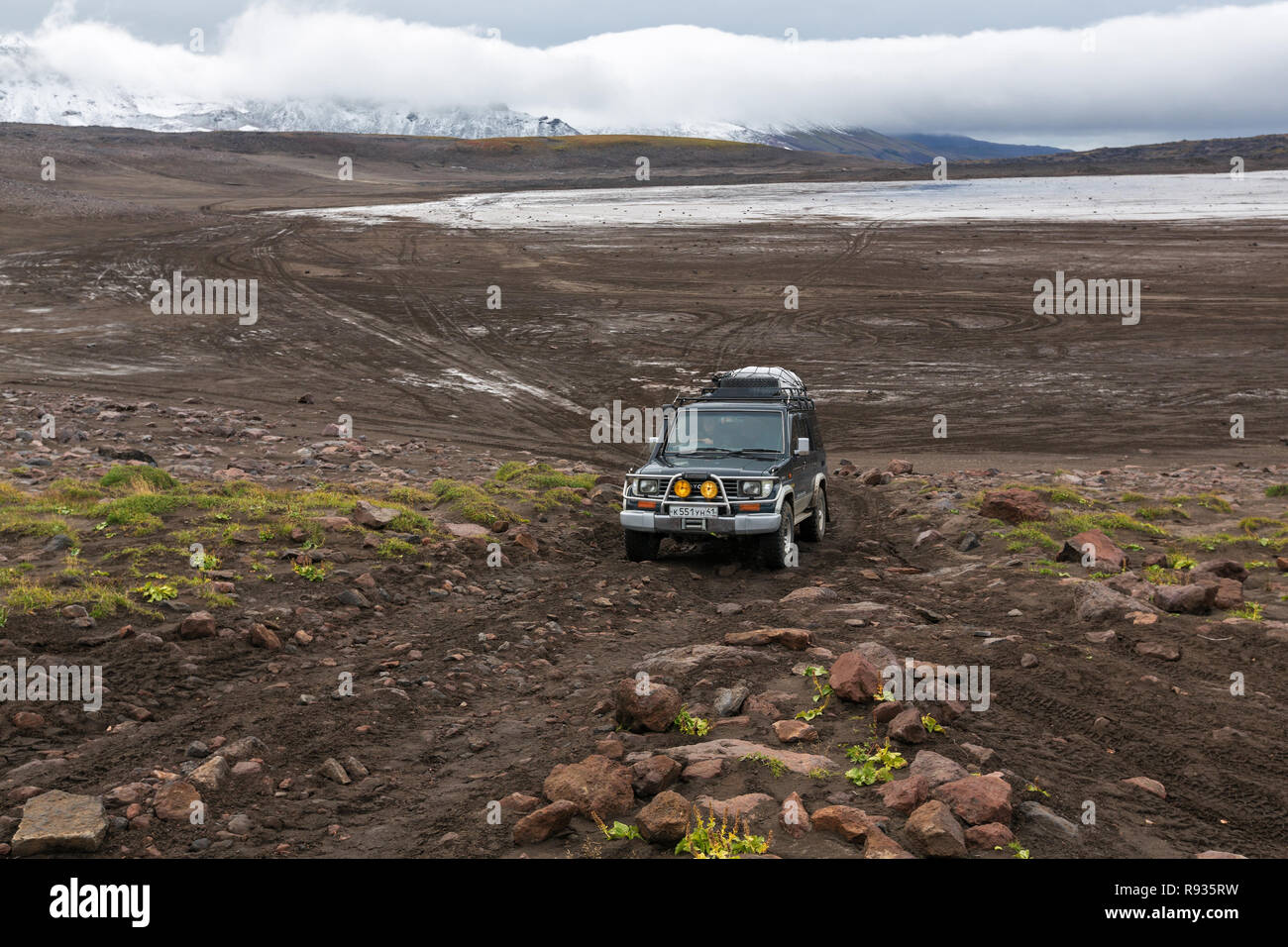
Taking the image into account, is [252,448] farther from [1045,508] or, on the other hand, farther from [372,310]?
[372,310]

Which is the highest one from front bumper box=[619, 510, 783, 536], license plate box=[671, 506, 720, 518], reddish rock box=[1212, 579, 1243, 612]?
license plate box=[671, 506, 720, 518]

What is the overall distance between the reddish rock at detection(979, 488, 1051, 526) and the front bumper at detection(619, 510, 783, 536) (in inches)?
140

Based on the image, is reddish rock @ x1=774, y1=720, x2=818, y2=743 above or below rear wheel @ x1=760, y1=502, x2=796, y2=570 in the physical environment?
below

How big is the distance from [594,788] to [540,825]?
0.43m

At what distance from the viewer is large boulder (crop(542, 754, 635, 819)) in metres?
5.70

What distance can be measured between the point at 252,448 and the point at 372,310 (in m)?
17.4

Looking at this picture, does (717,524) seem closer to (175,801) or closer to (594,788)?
(594,788)

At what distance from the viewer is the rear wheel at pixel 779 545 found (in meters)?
12.5

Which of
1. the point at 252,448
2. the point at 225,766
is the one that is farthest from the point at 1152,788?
the point at 252,448

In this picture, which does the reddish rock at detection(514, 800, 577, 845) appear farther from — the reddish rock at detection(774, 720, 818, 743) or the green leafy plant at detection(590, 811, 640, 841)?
the reddish rock at detection(774, 720, 818, 743)

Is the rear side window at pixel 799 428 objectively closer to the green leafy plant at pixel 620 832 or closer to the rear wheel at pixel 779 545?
the rear wheel at pixel 779 545

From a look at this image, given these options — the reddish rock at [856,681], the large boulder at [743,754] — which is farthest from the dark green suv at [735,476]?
the large boulder at [743,754]

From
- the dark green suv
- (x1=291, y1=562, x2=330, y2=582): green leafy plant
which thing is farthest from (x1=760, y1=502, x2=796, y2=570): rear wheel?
(x1=291, y1=562, x2=330, y2=582): green leafy plant

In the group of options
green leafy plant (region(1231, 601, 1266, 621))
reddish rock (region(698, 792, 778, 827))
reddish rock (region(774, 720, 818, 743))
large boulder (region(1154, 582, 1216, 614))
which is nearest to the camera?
reddish rock (region(698, 792, 778, 827))
